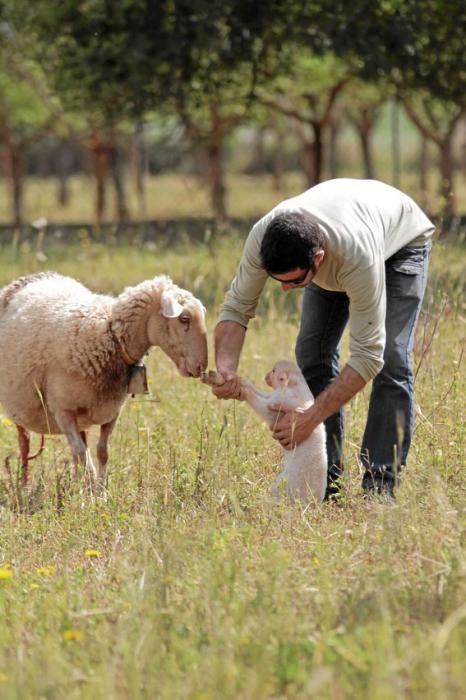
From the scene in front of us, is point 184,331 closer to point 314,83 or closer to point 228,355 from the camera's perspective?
point 228,355

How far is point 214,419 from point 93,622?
3181mm

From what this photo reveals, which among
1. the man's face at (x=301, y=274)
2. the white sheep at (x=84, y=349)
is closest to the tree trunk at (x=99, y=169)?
the white sheep at (x=84, y=349)

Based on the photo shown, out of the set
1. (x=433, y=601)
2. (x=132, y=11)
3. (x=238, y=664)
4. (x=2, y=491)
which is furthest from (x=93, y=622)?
(x=132, y=11)

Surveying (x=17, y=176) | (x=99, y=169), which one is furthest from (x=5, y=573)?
(x=17, y=176)

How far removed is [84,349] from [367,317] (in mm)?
1958

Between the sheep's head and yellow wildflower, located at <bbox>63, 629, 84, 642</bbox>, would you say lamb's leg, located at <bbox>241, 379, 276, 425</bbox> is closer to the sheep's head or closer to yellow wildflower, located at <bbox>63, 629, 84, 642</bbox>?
the sheep's head

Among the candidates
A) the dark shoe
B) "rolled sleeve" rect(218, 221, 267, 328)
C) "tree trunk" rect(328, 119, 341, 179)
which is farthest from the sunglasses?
"tree trunk" rect(328, 119, 341, 179)

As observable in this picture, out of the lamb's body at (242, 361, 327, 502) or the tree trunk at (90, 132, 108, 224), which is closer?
the lamb's body at (242, 361, 327, 502)

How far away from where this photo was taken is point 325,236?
4949mm

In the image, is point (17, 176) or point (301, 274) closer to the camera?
point (301, 274)

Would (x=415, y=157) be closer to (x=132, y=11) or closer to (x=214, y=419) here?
(x=132, y=11)

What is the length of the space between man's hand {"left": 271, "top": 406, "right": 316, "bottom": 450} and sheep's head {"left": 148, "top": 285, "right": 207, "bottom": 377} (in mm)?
775

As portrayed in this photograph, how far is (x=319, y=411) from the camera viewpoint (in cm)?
527

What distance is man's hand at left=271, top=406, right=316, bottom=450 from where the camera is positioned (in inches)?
210
